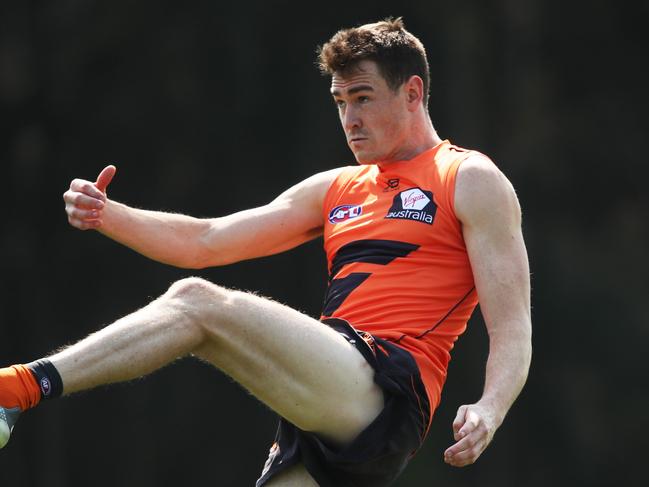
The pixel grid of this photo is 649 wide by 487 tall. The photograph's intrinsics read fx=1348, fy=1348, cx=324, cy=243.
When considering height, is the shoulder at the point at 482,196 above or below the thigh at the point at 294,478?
above

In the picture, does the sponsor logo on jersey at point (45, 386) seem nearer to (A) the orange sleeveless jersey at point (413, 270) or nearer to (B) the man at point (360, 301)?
(B) the man at point (360, 301)

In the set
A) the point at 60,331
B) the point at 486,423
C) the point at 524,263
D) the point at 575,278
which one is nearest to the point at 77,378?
the point at 486,423

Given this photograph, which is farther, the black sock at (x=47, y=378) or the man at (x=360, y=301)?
the man at (x=360, y=301)

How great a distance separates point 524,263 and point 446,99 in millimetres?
3526

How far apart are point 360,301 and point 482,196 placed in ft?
1.61

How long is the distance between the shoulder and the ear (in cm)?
42

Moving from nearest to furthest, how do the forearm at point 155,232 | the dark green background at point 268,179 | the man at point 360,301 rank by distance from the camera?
the man at point 360,301 → the forearm at point 155,232 → the dark green background at point 268,179

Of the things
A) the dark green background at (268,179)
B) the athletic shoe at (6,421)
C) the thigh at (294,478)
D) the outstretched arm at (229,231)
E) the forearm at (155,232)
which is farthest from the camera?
the dark green background at (268,179)

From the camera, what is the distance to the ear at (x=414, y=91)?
4492mm

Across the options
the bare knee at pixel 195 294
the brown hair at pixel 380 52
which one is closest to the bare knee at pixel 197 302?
the bare knee at pixel 195 294

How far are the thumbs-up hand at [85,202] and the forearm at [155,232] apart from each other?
12 cm

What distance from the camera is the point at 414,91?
4.52 meters

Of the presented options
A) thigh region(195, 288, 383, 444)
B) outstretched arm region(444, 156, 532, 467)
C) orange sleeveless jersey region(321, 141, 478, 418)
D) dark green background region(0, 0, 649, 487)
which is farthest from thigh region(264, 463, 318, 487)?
dark green background region(0, 0, 649, 487)

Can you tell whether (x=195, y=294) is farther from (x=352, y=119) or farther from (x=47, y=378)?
(x=352, y=119)
